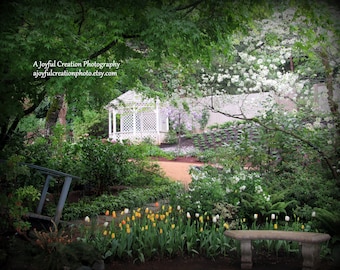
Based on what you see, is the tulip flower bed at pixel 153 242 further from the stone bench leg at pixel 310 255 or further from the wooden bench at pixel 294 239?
the stone bench leg at pixel 310 255

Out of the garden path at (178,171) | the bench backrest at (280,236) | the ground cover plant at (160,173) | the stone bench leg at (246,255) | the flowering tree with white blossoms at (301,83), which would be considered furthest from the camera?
the garden path at (178,171)

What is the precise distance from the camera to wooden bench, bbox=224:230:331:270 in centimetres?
272

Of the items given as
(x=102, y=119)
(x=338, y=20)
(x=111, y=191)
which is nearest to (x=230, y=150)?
(x=111, y=191)

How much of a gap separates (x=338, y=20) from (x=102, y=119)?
11504 mm

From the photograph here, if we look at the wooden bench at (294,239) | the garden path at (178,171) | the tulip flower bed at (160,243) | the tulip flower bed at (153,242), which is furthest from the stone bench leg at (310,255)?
the garden path at (178,171)

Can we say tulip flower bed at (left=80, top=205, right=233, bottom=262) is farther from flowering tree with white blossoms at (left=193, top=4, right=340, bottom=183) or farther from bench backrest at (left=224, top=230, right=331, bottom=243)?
flowering tree with white blossoms at (left=193, top=4, right=340, bottom=183)

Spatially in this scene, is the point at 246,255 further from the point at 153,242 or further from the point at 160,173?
the point at 160,173

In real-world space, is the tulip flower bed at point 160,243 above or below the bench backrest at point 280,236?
below

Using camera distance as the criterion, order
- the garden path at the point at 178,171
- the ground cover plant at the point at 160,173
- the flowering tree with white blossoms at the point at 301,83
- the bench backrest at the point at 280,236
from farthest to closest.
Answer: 1. the garden path at the point at 178,171
2. the flowering tree with white blossoms at the point at 301,83
3. the ground cover plant at the point at 160,173
4. the bench backrest at the point at 280,236

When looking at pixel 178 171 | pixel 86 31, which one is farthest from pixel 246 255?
pixel 178 171

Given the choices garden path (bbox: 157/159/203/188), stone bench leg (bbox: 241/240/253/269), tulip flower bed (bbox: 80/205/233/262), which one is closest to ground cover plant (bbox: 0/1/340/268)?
tulip flower bed (bbox: 80/205/233/262)

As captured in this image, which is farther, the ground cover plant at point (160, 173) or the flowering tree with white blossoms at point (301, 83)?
the flowering tree with white blossoms at point (301, 83)

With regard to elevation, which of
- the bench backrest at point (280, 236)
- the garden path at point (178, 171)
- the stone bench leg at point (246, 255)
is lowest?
the stone bench leg at point (246, 255)

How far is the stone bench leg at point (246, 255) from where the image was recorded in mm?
2881
